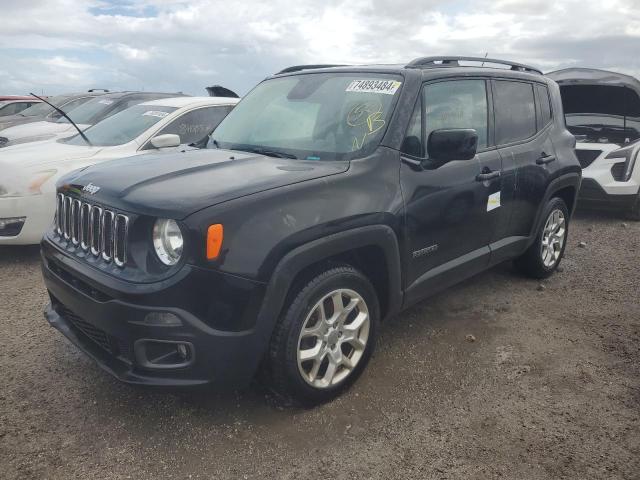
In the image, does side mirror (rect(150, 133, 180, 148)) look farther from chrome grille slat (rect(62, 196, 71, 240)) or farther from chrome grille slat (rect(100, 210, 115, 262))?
chrome grille slat (rect(100, 210, 115, 262))

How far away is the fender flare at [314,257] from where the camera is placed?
99.3 inches

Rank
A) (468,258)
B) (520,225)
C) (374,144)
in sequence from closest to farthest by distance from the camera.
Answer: (374,144), (468,258), (520,225)

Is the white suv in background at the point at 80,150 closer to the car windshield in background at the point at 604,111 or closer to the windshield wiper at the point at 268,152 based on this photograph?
the windshield wiper at the point at 268,152

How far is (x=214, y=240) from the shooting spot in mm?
2383

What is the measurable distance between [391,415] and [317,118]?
1.85m

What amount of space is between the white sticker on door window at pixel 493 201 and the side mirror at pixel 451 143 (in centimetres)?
65

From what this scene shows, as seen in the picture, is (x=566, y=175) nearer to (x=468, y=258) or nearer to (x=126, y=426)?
(x=468, y=258)

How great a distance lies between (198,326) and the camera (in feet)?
7.92

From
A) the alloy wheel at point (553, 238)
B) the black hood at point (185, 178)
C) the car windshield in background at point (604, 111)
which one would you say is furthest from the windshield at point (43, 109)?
the alloy wheel at point (553, 238)

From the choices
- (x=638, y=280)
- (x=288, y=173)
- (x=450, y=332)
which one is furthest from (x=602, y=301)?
(x=288, y=173)

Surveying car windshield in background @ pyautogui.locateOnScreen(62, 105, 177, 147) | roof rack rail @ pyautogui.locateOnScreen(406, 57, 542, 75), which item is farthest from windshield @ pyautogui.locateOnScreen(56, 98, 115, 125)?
roof rack rail @ pyautogui.locateOnScreen(406, 57, 542, 75)

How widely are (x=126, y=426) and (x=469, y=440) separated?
1.77 metres

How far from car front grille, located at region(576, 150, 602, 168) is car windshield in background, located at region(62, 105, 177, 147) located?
549 centimetres

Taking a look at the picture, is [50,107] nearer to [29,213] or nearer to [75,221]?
[29,213]
